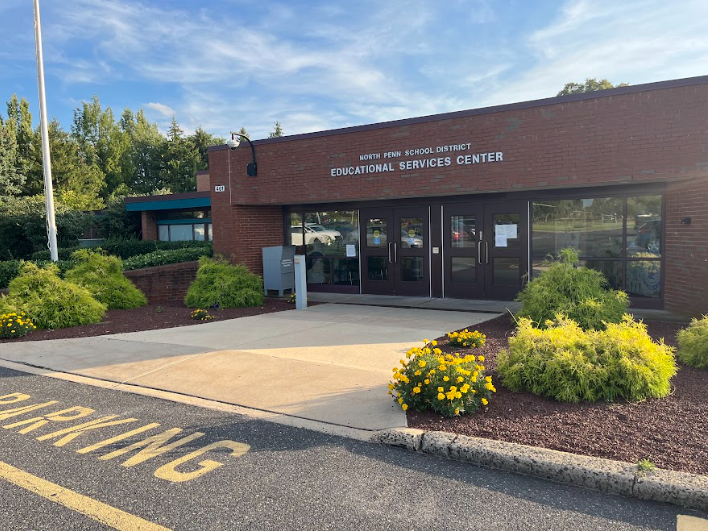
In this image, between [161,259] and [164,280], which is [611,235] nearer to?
[164,280]

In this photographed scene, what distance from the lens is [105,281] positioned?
1172 cm

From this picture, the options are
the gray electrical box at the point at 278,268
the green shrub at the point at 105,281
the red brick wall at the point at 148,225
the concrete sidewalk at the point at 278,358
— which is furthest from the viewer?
the red brick wall at the point at 148,225

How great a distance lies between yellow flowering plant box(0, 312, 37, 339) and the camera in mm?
9031

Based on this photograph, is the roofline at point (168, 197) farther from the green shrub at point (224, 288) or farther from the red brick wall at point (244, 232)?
the green shrub at point (224, 288)

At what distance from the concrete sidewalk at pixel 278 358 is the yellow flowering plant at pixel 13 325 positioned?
22.8 inches

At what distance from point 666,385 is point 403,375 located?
2421 millimetres

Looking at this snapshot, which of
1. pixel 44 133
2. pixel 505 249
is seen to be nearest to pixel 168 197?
pixel 44 133

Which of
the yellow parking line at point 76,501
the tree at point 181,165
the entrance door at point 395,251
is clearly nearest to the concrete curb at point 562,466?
the yellow parking line at point 76,501

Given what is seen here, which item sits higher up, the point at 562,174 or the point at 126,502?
the point at 562,174

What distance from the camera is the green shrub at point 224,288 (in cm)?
1174

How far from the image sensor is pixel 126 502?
348 centimetres

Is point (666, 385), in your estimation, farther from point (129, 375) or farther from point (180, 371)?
point (129, 375)

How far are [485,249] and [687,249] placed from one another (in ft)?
12.5

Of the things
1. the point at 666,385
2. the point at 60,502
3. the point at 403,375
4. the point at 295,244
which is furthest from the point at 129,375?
the point at 295,244
